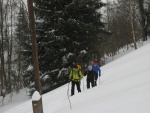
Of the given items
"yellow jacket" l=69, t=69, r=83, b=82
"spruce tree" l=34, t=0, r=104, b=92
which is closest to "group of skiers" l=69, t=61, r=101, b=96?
"yellow jacket" l=69, t=69, r=83, b=82

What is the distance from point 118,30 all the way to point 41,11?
107ft

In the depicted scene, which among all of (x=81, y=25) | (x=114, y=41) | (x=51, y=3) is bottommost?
(x=114, y=41)

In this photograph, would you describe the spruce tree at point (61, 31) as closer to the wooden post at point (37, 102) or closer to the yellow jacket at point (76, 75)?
the yellow jacket at point (76, 75)

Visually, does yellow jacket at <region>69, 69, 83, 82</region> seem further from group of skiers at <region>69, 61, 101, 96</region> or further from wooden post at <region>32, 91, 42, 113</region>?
wooden post at <region>32, 91, 42, 113</region>

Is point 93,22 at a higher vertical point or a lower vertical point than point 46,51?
higher

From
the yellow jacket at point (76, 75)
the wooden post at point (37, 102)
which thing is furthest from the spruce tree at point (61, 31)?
the wooden post at point (37, 102)

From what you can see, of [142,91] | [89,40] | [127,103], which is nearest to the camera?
[127,103]

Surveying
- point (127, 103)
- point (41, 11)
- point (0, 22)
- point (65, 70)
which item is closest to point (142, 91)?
point (127, 103)

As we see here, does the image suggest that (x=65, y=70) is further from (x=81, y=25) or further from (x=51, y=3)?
(x=51, y=3)

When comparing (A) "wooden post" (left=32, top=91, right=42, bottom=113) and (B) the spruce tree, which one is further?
(B) the spruce tree

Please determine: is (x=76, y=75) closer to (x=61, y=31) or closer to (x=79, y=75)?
(x=79, y=75)

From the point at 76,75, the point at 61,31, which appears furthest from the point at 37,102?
the point at 61,31

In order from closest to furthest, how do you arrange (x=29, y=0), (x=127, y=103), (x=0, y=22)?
(x=127, y=103) → (x=29, y=0) → (x=0, y=22)

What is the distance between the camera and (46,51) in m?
21.8
